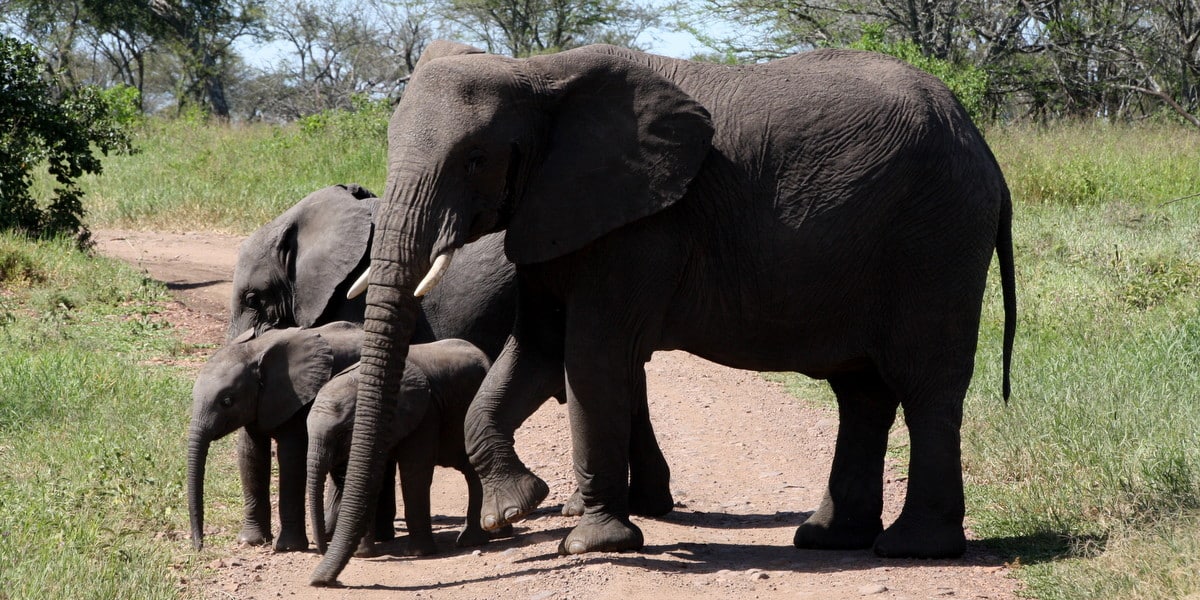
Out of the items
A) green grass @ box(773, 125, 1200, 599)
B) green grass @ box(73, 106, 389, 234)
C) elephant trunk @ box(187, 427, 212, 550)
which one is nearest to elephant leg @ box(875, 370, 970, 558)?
green grass @ box(773, 125, 1200, 599)

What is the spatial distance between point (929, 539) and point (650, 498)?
5.07ft

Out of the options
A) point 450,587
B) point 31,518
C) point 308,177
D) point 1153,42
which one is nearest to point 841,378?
point 450,587

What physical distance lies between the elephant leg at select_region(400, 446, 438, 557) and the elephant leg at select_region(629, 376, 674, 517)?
111cm

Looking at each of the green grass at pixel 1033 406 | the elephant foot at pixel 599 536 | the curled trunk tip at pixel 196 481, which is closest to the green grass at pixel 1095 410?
the green grass at pixel 1033 406

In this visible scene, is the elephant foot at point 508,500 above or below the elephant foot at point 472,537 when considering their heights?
above

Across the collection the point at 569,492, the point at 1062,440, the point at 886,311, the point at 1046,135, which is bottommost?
the point at 569,492

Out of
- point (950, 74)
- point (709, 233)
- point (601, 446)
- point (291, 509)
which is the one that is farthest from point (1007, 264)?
point (950, 74)

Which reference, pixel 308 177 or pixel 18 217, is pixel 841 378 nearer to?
pixel 18 217

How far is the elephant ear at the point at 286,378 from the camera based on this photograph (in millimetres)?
5840

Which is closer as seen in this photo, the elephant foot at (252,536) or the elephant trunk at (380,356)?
the elephant trunk at (380,356)

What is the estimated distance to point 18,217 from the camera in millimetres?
13219

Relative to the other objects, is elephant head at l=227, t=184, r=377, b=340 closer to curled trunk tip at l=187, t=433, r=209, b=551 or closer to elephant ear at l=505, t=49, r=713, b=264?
curled trunk tip at l=187, t=433, r=209, b=551

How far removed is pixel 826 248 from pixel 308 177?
15235 millimetres

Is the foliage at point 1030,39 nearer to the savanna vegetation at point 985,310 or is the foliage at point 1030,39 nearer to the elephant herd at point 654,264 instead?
the savanna vegetation at point 985,310
